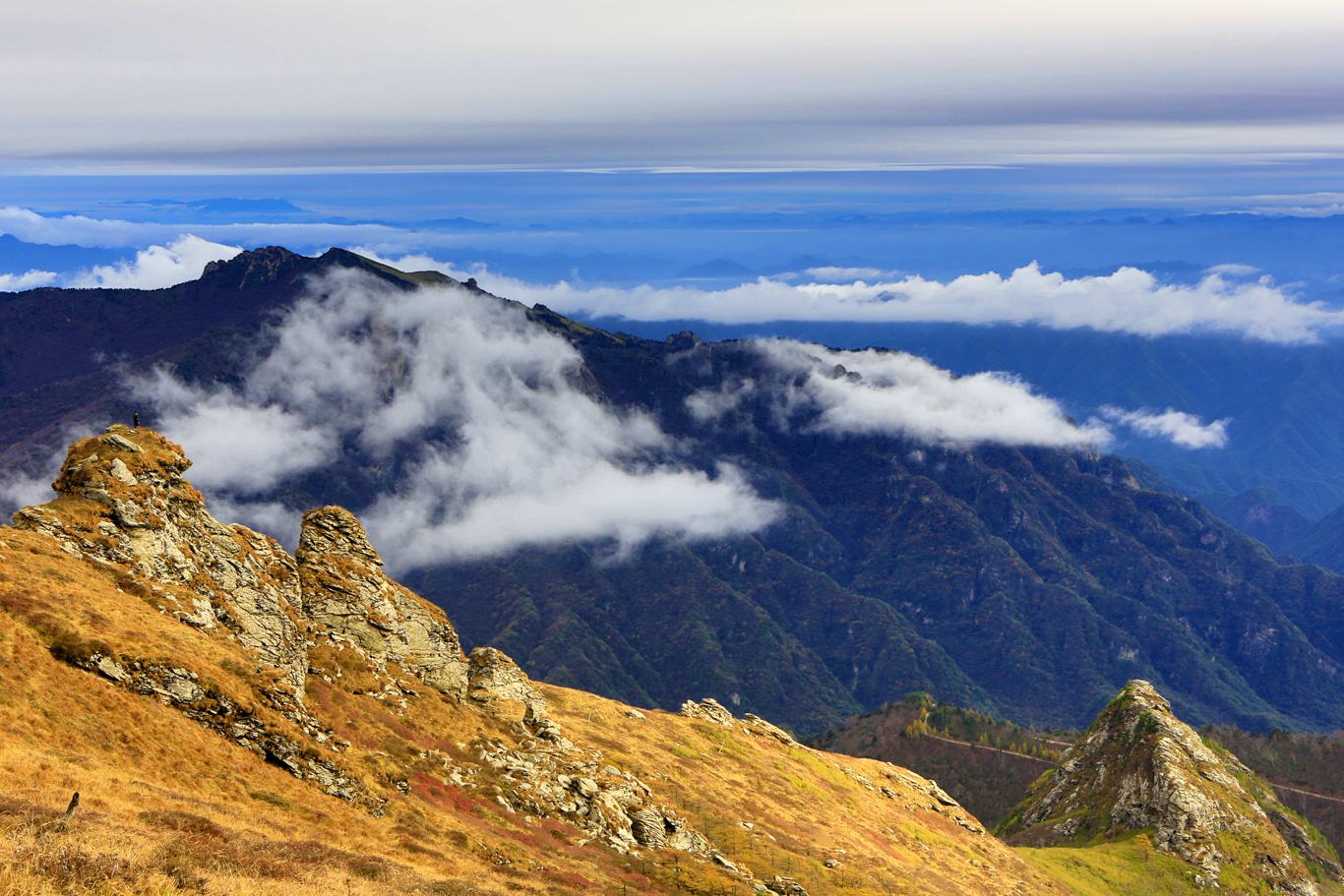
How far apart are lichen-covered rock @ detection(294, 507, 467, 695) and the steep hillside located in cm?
20

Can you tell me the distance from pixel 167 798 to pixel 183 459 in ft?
106

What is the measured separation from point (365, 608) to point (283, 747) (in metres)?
25.0

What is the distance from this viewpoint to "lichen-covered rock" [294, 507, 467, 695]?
8600cm

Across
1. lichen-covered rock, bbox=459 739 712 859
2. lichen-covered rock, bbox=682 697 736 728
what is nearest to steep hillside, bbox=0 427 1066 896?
lichen-covered rock, bbox=459 739 712 859

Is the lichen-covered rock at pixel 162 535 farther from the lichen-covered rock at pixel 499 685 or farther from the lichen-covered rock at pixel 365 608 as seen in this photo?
the lichen-covered rock at pixel 499 685

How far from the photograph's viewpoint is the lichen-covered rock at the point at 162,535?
2749 inches

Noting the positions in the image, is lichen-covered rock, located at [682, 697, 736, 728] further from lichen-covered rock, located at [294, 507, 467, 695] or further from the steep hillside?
lichen-covered rock, located at [294, 507, 467, 695]

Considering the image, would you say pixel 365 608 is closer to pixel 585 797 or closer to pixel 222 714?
pixel 585 797

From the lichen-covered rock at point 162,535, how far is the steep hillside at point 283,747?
6.3 inches

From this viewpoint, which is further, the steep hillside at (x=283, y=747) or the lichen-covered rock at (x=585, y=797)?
the lichen-covered rock at (x=585, y=797)

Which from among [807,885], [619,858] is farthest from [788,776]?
[619,858]

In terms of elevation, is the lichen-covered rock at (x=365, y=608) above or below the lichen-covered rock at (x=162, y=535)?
below

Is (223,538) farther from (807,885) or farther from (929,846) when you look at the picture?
(929,846)

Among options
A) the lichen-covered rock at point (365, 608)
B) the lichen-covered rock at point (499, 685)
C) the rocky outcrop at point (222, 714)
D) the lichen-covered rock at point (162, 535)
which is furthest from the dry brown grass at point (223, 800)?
the lichen-covered rock at point (499, 685)
